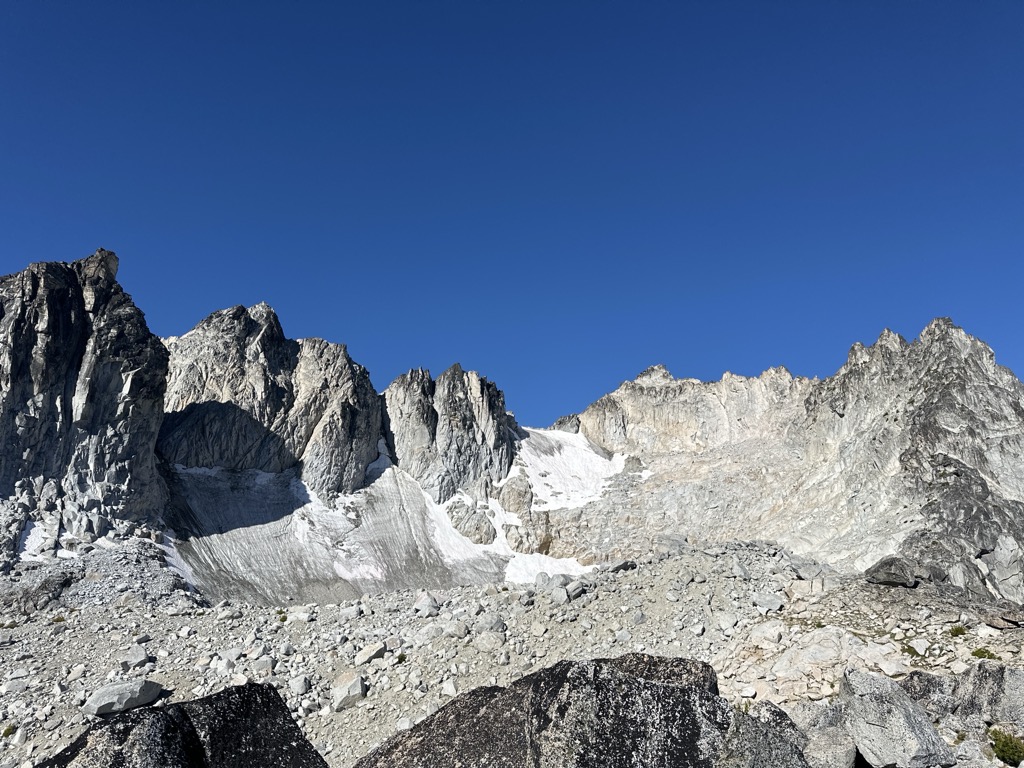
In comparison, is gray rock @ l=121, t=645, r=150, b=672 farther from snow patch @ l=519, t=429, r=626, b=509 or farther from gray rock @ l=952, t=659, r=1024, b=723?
snow patch @ l=519, t=429, r=626, b=509

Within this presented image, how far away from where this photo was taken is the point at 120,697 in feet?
65.8

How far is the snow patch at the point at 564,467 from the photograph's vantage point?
401 feet

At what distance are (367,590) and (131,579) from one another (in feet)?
106

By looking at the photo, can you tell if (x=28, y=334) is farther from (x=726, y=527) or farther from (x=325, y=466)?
(x=726, y=527)

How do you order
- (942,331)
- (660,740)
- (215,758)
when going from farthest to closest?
(942,331) → (660,740) → (215,758)

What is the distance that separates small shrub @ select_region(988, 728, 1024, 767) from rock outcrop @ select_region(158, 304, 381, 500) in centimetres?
9599

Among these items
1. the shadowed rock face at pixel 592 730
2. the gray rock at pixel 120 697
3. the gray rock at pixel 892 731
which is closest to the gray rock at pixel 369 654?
the gray rock at pixel 120 697

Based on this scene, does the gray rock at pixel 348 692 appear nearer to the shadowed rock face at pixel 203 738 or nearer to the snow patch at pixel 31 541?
the shadowed rock face at pixel 203 738

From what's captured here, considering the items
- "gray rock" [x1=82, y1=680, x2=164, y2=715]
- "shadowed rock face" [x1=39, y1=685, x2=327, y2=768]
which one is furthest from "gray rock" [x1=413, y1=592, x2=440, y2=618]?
"shadowed rock face" [x1=39, y1=685, x2=327, y2=768]

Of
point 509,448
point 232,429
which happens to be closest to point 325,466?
point 232,429

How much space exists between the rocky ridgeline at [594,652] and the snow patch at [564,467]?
94.2 meters

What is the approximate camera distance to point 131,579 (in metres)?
58.3

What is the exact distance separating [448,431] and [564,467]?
86.0 feet

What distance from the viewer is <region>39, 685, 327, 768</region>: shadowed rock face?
575 centimetres
